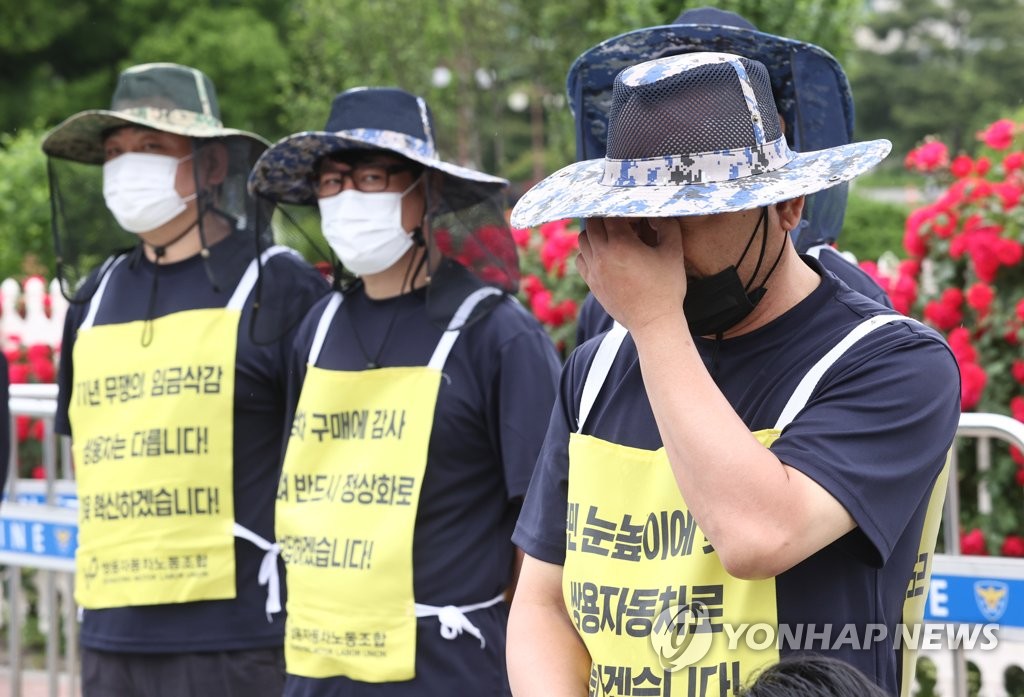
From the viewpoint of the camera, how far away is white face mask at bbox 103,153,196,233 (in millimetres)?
4133

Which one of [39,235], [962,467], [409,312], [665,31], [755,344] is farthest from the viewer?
[39,235]

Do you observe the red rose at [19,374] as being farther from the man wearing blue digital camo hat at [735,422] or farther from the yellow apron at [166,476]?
the man wearing blue digital camo hat at [735,422]

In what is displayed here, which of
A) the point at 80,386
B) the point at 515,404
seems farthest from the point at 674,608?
the point at 80,386

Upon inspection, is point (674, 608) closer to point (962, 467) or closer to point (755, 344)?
point (755, 344)

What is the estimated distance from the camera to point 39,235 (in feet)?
35.9

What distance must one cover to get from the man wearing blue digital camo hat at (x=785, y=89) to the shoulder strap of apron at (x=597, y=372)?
31.1 inches

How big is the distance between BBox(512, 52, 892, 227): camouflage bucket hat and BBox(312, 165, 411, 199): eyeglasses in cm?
166

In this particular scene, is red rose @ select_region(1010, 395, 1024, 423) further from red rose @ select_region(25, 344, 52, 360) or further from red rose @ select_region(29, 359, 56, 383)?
red rose @ select_region(25, 344, 52, 360)

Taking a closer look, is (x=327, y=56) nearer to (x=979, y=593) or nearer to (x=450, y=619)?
(x=979, y=593)

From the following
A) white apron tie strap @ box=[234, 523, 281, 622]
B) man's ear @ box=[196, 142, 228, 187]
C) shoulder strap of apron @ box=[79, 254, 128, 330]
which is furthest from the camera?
man's ear @ box=[196, 142, 228, 187]

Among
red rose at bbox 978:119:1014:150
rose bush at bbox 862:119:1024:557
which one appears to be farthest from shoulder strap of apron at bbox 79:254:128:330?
red rose at bbox 978:119:1014:150

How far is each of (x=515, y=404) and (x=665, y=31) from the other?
926 millimetres

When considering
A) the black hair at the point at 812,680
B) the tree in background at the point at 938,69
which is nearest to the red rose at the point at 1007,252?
the black hair at the point at 812,680

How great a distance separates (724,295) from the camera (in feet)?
6.68
